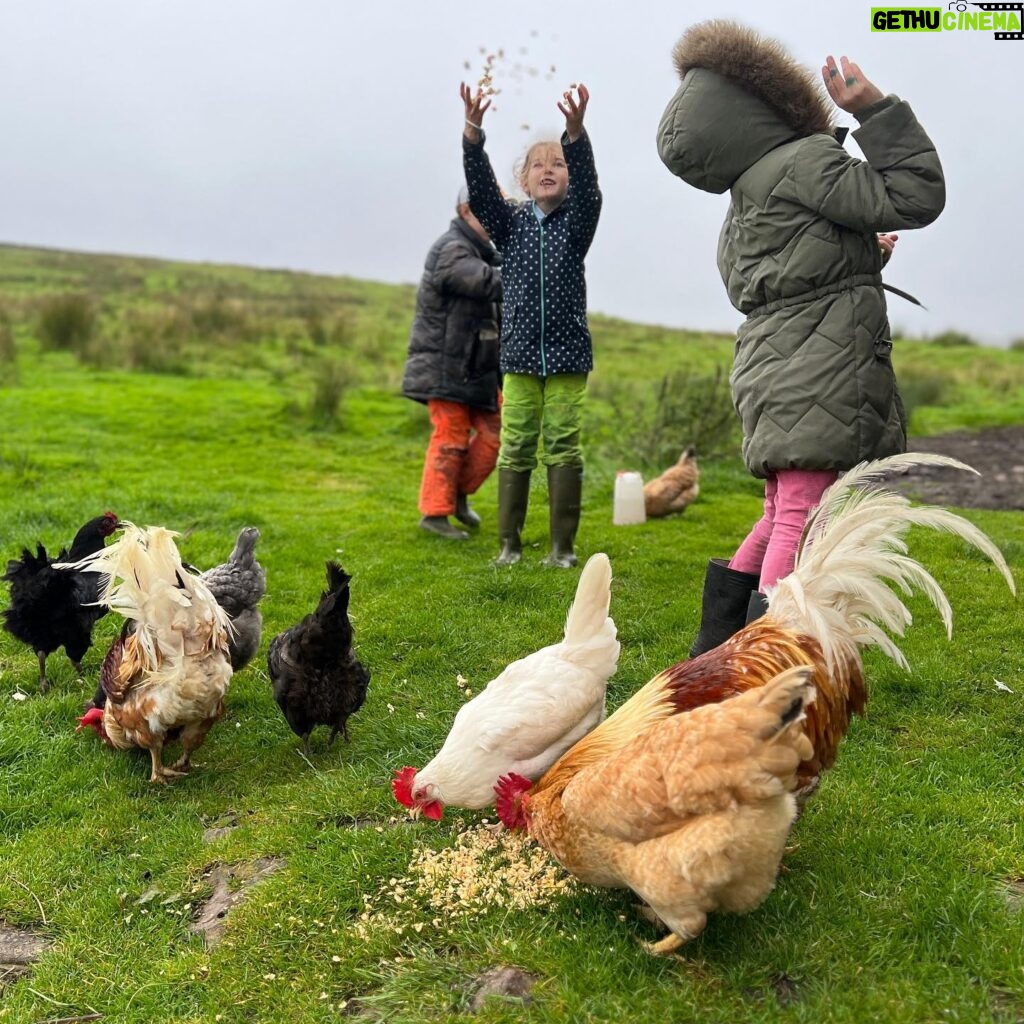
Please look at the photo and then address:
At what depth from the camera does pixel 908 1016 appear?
2289 mm

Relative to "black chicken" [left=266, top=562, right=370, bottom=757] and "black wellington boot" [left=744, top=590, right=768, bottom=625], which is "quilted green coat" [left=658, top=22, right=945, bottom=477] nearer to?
"black wellington boot" [left=744, top=590, right=768, bottom=625]

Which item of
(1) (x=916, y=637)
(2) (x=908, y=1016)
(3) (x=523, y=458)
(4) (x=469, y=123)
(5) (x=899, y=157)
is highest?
(4) (x=469, y=123)

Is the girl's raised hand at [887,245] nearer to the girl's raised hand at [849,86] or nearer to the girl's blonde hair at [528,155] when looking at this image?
the girl's raised hand at [849,86]

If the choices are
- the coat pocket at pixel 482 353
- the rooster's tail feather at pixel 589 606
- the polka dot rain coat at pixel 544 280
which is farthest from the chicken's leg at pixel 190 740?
the coat pocket at pixel 482 353

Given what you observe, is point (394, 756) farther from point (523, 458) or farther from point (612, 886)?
point (523, 458)

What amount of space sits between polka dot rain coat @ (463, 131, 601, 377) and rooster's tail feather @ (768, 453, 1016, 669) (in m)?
3.15

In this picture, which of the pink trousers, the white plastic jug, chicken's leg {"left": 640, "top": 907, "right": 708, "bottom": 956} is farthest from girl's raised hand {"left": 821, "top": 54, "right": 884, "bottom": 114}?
the white plastic jug

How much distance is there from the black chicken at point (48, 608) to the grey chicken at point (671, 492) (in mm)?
4769

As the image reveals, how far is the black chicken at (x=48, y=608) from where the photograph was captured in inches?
183

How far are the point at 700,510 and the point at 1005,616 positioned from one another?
3.67 metres

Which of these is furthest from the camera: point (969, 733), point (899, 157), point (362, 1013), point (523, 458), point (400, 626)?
point (523, 458)

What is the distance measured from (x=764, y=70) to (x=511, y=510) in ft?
11.5

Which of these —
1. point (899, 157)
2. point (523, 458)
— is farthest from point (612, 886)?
point (523, 458)

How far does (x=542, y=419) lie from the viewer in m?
6.06
